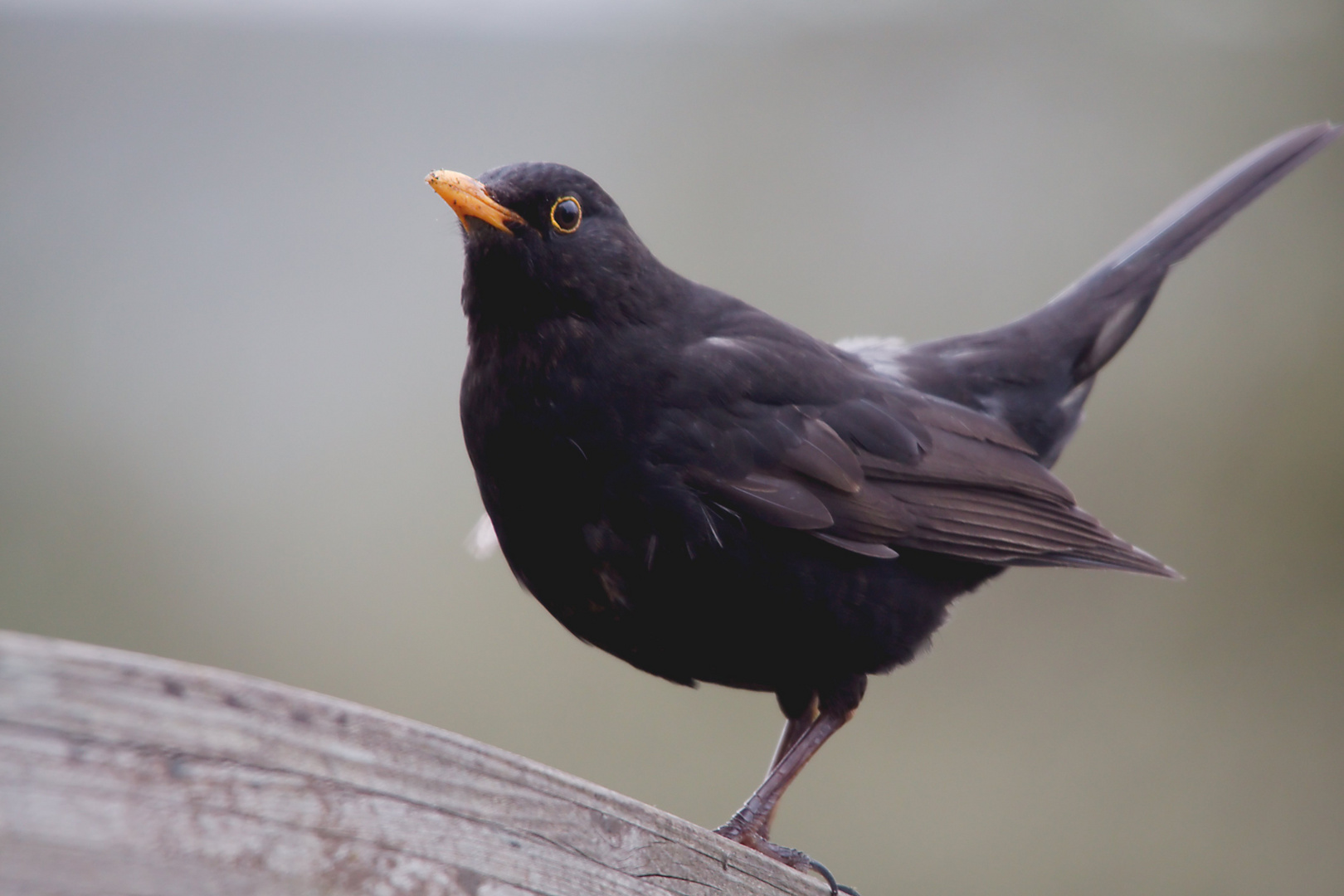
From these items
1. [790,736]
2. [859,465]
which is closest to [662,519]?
[859,465]

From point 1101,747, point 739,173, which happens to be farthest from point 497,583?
point 1101,747

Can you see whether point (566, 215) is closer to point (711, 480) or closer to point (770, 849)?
point (711, 480)

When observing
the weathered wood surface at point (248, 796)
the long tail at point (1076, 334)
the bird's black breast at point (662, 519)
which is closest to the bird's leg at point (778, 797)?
the bird's black breast at point (662, 519)

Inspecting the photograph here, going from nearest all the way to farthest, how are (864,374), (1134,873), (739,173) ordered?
(864,374) → (1134,873) → (739,173)

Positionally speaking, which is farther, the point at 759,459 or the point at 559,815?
the point at 759,459

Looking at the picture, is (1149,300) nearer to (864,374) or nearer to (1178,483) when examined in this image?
(864,374)

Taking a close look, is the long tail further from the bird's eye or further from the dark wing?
the bird's eye

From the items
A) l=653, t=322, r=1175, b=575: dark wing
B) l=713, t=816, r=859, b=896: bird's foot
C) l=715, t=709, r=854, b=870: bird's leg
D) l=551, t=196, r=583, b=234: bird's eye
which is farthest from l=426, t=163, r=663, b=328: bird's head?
l=713, t=816, r=859, b=896: bird's foot
